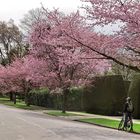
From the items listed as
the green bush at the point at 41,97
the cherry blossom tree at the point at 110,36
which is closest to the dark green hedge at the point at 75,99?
the green bush at the point at 41,97

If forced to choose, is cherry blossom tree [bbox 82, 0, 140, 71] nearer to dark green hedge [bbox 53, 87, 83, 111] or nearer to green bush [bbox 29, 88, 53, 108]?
dark green hedge [bbox 53, 87, 83, 111]

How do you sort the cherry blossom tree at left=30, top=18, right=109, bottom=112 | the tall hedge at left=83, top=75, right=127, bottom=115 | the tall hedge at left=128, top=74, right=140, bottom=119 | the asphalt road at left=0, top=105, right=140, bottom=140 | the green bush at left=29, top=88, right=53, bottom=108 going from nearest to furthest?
the asphalt road at left=0, top=105, right=140, bottom=140, the tall hedge at left=128, top=74, right=140, bottom=119, the tall hedge at left=83, top=75, right=127, bottom=115, the cherry blossom tree at left=30, top=18, right=109, bottom=112, the green bush at left=29, top=88, right=53, bottom=108

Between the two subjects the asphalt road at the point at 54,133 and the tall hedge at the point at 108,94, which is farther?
the tall hedge at the point at 108,94

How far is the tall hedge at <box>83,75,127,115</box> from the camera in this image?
147 ft

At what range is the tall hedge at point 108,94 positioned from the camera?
44.7 meters

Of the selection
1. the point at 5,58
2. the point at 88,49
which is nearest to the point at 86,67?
the point at 88,49

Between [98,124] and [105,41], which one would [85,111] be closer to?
[98,124]

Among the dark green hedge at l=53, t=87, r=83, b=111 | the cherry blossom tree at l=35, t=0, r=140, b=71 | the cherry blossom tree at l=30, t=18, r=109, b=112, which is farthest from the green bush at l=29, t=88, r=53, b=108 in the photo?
the cherry blossom tree at l=35, t=0, r=140, b=71

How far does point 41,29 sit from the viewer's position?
4500 centimetres

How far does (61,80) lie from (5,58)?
5650 cm

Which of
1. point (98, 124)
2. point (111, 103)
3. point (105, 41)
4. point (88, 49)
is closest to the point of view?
point (105, 41)

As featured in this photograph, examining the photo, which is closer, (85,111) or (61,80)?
(61,80)

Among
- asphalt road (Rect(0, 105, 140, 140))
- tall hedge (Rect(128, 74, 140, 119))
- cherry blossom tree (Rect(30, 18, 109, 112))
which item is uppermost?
cherry blossom tree (Rect(30, 18, 109, 112))

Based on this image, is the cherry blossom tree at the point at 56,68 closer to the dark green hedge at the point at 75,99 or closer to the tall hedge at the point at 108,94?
the tall hedge at the point at 108,94
